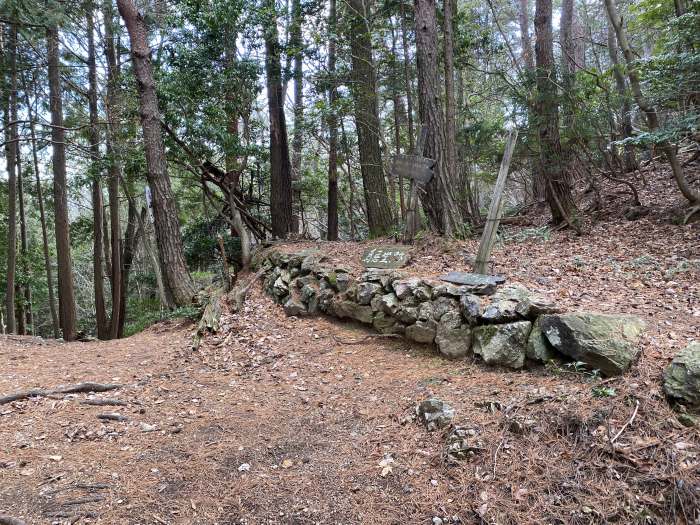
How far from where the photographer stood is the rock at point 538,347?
3.62 meters

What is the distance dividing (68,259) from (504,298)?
35.2ft

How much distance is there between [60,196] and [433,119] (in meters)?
9.28

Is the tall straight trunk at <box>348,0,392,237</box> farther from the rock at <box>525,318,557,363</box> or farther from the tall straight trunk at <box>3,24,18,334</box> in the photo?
the tall straight trunk at <box>3,24,18,334</box>

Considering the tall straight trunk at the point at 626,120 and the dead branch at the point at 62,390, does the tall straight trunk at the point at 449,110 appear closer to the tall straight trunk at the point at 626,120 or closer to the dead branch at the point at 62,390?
the tall straight trunk at the point at 626,120

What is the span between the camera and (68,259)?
10547mm

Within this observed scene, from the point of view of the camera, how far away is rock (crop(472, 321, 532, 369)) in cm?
378

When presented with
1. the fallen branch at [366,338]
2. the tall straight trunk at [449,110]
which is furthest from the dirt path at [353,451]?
the tall straight trunk at [449,110]

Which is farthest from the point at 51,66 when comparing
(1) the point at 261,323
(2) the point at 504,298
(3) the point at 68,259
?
(2) the point at 504,298

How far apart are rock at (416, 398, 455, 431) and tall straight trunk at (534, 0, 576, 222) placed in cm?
568

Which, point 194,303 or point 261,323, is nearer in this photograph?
point 261,323

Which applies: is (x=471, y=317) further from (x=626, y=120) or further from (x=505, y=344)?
(x=626, y=120)

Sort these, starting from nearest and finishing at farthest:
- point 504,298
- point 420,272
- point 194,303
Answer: point 504,298, point 420,272, point 194,303

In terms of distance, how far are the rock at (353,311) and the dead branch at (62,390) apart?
2730mm

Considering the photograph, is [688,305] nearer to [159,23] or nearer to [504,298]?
[504,298]
